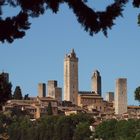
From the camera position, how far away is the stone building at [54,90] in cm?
14605

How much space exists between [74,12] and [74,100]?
442 ft

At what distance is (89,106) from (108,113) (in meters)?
9.54

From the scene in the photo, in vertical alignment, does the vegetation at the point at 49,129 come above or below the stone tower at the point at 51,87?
below

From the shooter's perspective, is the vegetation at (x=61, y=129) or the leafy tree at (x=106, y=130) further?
the vegetation at (x=61, y=129)

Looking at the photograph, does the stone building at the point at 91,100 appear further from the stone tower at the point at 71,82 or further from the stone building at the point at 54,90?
the stone building at the point at 54,90

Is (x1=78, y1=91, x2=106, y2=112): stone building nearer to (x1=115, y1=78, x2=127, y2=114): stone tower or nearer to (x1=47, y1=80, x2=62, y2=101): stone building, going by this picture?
(x1=47, y1=80, x2=62, y2=101): stone building

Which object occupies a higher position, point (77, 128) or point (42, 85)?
point (42, 85)

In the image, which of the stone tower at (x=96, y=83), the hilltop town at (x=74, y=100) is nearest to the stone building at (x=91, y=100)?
the hilltop town at (x=74, y=100)

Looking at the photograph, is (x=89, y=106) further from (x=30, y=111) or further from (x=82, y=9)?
(x=82, y=9)

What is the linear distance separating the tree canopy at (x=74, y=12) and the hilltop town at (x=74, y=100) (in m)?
109

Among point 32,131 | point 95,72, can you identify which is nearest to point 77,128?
point 32,131

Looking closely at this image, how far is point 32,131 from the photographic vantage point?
88.0 m

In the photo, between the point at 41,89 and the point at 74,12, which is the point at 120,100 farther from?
the point at 74,12

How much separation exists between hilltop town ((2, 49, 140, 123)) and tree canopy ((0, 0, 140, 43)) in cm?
10946
